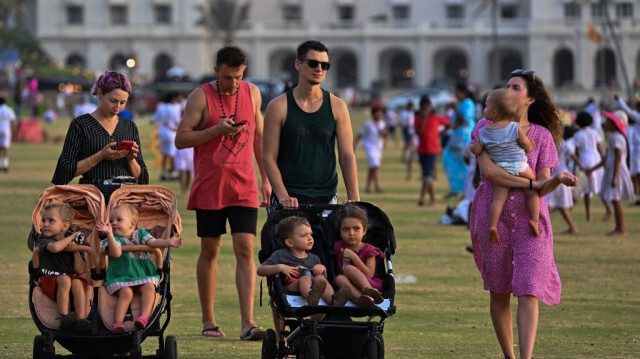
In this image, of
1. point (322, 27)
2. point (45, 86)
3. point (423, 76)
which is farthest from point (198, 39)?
point (45, 86)

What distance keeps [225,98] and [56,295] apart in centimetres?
227

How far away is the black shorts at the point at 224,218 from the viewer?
411 inches

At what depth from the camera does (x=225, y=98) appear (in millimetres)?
10461

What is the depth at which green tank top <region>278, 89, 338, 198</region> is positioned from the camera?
9602mm

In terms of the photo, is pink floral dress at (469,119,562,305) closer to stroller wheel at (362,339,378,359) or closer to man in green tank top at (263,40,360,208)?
man in green tank top at (263,40,360,208)

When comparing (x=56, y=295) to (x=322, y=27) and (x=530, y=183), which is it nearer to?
(x=530, y=183)

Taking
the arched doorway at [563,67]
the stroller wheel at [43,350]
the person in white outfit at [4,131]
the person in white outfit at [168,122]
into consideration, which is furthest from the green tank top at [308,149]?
the arched doorway at [563,67]

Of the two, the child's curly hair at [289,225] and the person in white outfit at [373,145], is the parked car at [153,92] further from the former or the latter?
the child's curly hair at [289,225]

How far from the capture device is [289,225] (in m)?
8.77

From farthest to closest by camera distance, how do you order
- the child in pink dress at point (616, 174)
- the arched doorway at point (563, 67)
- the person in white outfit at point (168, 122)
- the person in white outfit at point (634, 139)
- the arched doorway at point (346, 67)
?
1. the arched doorway at point (346, 67)
2. the arched doorway at point (563, 67)
3. the person in white outfit at point (168, 122)
4. the person in white outfit at point (634, 139)
5. the child in pink dress at point (616, 174)

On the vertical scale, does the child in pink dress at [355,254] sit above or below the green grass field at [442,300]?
above

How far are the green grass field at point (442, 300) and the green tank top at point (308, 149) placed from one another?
1.16m

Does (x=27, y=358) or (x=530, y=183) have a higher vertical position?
(x=530, y=183)

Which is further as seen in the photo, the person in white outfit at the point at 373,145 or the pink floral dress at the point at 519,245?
the person in white outfit at the point at 373,145
